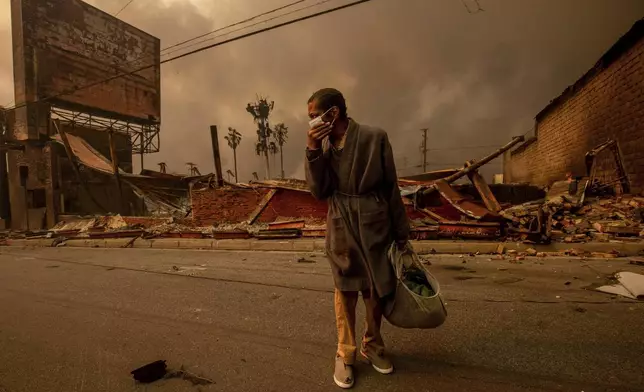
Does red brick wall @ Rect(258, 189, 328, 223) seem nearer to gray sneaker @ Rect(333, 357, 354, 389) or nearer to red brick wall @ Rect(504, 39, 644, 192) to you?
gray sneaker @ Rect(333, 357, 354, 389)

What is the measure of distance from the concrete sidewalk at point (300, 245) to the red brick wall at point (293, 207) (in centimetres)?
161

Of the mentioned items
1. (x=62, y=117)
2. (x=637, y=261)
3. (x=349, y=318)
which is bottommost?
(x=637, y=261)

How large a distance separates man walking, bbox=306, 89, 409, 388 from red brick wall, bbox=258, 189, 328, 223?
732 cm

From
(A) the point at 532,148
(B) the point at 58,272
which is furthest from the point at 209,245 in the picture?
(A) the point at 532,148

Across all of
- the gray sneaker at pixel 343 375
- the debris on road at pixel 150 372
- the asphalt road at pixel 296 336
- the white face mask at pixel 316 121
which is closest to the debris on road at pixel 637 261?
the asphalt road at pixel 296 336

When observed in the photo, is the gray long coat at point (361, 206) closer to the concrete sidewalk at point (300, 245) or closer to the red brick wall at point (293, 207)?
the concrete sidewalk at point (300, 245)

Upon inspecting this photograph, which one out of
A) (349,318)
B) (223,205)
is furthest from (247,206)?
(349,318)

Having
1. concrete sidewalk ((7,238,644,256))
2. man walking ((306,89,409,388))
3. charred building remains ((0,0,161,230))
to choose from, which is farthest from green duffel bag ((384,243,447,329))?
charred building remains ((0,0,161,230))

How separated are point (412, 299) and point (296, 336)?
1280mm

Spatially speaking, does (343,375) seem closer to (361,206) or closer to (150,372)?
(361,206)

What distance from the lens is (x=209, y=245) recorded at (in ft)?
29.5

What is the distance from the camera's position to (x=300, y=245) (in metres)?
7.74

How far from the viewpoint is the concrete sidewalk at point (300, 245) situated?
578cm

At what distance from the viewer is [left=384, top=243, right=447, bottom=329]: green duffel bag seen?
1.72 metres
